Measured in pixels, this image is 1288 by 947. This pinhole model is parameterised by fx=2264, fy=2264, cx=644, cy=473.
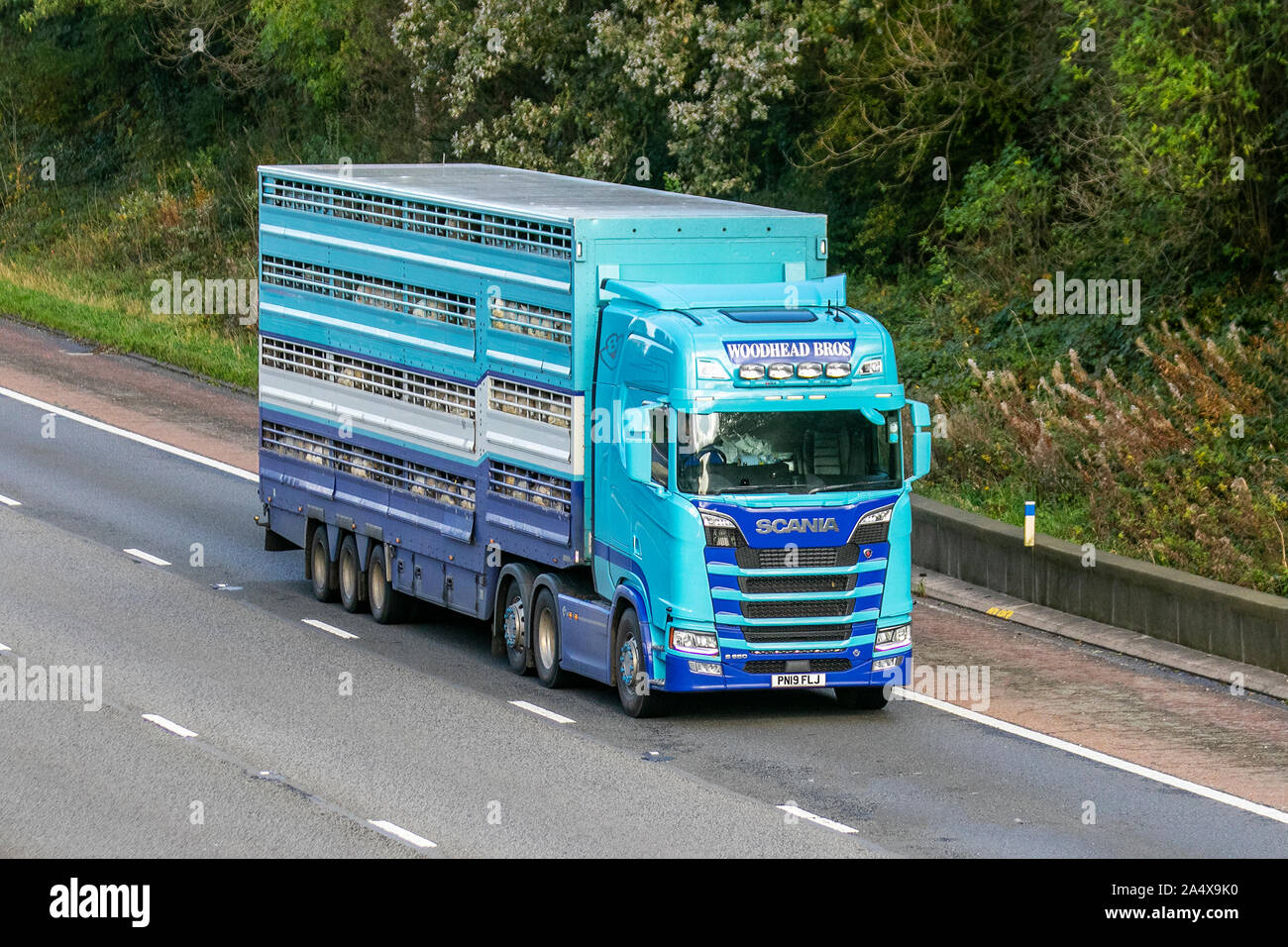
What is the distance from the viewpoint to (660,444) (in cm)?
1630

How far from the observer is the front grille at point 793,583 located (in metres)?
16.3

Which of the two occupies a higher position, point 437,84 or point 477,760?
point 437,84

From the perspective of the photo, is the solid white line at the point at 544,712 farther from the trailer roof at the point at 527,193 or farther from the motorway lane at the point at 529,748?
the trailer roof at the point at 527,193

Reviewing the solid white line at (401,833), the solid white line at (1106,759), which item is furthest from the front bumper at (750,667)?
the solid white line at (401,833)

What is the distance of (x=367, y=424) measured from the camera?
801 inches

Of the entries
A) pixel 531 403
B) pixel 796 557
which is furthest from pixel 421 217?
pixel 796 557

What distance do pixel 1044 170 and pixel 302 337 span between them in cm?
1259

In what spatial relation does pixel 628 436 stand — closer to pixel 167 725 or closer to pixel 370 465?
pixel 167 725

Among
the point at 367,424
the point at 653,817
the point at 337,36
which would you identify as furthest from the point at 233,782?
the point at 337,36

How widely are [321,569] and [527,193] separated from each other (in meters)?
4.31

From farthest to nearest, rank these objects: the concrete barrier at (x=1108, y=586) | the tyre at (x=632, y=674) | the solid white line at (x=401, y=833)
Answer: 1. the concrete barrier at (x=1108, y=586)
2. the tyre at (x=632, y=674)
3. the solid white line at (x=401, y=833)

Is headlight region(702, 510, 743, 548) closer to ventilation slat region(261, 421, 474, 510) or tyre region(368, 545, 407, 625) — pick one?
ventilation slat region(261, 421, 474, 510)

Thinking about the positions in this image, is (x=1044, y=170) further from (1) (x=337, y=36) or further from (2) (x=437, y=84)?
(1) (x=337, y=36)

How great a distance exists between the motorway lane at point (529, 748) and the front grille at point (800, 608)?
34.6 inches
